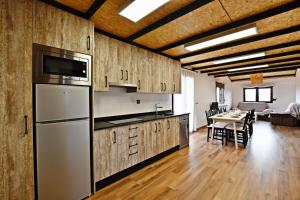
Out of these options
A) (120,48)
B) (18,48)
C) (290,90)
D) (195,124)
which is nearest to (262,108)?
(290,90)

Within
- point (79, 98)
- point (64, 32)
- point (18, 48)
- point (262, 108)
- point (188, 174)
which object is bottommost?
point (188, 174)

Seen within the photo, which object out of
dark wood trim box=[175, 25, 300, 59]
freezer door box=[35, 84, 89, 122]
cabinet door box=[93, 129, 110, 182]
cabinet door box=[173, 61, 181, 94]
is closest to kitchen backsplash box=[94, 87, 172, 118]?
cabinet door box=[173, 61, 181, 94]

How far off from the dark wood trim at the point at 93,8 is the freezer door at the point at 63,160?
1462 mm

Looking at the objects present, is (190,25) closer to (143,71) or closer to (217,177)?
(143,71)

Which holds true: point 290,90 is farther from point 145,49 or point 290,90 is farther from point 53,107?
point 53,107

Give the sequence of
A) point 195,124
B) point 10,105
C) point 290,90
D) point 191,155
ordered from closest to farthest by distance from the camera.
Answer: point 10,105 < point 191,155 < point 195,124 < point 290,90

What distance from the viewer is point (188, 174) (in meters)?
2.71

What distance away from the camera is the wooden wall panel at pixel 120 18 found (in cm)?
194

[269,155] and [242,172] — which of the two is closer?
[242,172]

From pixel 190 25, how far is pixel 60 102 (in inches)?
89.6

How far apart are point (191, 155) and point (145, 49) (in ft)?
8.90

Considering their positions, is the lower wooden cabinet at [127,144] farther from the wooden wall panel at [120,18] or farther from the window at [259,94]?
the window at [259,94]

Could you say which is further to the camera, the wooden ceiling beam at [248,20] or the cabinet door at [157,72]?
the cabinet door at [157,72]

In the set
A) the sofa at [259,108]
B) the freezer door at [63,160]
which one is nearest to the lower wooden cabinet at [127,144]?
the freezer door at [63,160]
